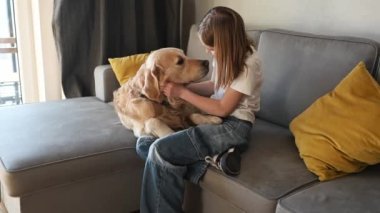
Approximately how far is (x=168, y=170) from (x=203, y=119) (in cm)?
34

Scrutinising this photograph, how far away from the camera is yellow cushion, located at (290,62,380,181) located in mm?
1488

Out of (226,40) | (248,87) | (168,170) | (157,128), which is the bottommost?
(168,170)

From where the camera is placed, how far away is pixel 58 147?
5.64 feet

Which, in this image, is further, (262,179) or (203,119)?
(203,119)

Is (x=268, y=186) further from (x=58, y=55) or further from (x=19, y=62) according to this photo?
(x=19, y=62)

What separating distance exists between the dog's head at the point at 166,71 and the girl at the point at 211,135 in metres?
0.16

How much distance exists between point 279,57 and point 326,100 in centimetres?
44

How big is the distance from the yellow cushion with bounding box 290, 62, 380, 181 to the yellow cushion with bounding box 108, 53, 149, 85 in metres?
1.18

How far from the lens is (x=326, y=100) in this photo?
1683 mm

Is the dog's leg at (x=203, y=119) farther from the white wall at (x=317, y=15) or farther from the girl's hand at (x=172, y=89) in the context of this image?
the white wall at (x=317, y=15)

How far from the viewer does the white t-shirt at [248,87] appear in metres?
1.65

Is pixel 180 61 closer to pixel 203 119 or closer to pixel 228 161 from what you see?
pixel 203 119

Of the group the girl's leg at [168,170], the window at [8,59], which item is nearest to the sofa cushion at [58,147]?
the girl's leg at [168,170]

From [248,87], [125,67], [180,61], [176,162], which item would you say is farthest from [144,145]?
[125,67]
